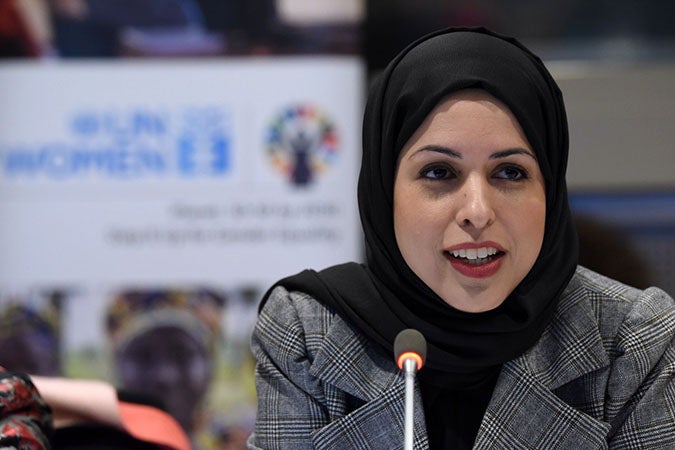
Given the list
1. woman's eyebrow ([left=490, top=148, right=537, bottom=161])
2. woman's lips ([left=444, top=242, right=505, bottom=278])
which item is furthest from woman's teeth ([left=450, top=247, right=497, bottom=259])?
woman's eyebrow ([left=490, top=148, right=537, bottom=161])

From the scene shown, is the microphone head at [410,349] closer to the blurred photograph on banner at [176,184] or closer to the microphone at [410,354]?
the microphone at [410,354]

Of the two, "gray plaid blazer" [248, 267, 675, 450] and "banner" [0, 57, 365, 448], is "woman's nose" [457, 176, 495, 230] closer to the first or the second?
"gray plaid blazer" [248, 267, 675, 450]

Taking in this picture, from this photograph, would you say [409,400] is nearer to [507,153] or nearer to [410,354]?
[410,354]

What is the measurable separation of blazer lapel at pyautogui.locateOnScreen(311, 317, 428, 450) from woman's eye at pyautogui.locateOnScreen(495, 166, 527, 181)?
0.30 m

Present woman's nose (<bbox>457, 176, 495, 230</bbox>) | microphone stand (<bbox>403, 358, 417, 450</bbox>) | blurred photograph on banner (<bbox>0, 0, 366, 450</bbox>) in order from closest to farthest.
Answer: microphone stand (<bbox>403, 358, 417, 450</bbox>), woman's nose (<bbox>457, 176, 495, 230</bbox>), blurred photograph on banner (<bbox>0, 0, 366, 450</bbox>)

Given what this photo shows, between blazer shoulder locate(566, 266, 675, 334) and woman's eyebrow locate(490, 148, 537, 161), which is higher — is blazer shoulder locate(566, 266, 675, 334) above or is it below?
below

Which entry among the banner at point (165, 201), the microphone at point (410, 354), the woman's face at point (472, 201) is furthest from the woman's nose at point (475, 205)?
the banner at point (165, 201)

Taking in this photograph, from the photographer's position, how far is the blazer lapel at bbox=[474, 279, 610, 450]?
1.33 metres

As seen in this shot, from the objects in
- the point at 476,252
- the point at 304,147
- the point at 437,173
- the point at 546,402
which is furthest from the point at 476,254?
the point at 304,147

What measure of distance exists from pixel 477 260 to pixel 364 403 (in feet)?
0.87

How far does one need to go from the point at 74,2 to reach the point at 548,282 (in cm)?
203

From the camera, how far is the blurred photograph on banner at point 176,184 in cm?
291

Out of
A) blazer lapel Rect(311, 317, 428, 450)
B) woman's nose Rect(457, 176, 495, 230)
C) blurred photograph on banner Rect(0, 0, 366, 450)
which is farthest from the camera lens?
blurred photograph on banner Rect(0, 0, 366, 450)

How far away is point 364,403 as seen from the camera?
4.60ft
